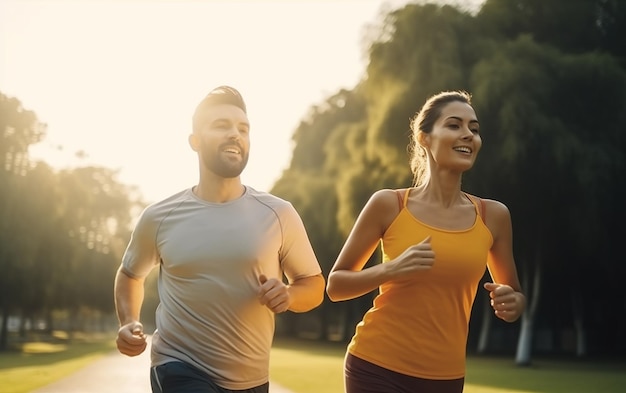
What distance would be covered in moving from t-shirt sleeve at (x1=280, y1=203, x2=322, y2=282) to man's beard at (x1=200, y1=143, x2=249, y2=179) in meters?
0.30

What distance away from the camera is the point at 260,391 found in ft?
15.4

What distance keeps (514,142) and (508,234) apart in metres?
24.1

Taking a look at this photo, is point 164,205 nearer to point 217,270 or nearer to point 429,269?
point 217,270

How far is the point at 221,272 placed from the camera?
4.70m

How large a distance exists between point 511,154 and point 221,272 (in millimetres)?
24509

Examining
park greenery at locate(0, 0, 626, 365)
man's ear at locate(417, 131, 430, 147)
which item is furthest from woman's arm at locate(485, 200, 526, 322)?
park greenery at locate(0, 0, 626, 365)

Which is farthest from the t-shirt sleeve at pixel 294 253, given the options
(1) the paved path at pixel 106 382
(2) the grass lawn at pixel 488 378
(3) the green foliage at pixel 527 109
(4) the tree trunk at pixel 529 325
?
(4) the tree trunk at pixel 529 325

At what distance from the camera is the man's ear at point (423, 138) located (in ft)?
16.5

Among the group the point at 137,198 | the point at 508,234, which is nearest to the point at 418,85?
the point at 508,234

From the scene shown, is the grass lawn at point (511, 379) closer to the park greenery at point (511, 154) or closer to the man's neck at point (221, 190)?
the park greenery at point (511, 154)

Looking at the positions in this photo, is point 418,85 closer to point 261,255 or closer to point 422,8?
point 422,8

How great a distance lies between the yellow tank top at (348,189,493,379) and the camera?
4609 millimetres

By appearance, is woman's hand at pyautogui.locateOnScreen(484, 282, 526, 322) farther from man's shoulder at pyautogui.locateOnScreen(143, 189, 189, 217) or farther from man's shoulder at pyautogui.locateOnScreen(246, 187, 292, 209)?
man's shoulder at pyautogui.locateOnScreen(143, 189, 189, 217)

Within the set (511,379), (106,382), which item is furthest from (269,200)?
(511,379)
